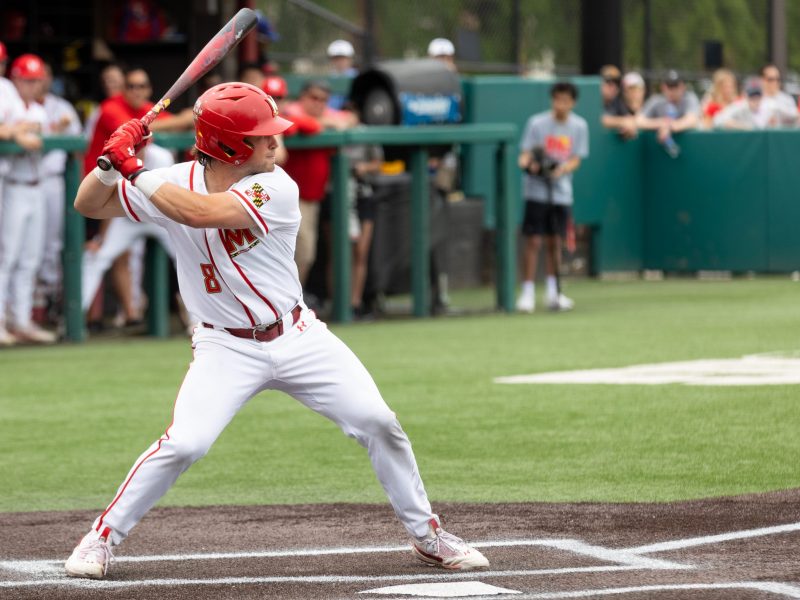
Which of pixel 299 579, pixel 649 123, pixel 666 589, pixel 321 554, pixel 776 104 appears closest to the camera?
pixel 666 589

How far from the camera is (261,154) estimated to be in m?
5.68

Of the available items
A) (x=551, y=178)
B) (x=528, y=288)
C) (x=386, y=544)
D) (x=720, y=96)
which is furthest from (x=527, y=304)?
(x=386, y=544)

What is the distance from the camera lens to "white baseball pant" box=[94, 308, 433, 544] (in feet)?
18.1

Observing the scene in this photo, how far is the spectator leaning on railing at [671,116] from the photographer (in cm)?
1950

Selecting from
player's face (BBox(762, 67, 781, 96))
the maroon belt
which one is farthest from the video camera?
the maroon belt

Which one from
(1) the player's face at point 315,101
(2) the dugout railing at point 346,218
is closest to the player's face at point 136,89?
(2) the dugout railing at point 346,218

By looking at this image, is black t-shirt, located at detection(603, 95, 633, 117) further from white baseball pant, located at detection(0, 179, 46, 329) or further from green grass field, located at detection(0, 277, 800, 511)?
white baseball pant, located at detection(0, 179, 46, 329)

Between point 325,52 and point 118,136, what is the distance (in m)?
16.8

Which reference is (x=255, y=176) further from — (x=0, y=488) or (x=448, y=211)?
(x=448, y=211)

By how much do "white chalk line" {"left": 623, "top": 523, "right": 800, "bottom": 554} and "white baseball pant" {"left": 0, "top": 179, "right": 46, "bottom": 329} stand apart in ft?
26.4

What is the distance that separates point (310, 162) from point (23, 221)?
255 cm

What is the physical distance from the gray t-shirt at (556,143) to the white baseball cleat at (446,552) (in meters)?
9.98

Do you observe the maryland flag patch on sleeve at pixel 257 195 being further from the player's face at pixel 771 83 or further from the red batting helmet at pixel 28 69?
the player's face at pixel 771 83

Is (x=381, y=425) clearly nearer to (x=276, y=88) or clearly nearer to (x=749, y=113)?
(x=276, y=88)
